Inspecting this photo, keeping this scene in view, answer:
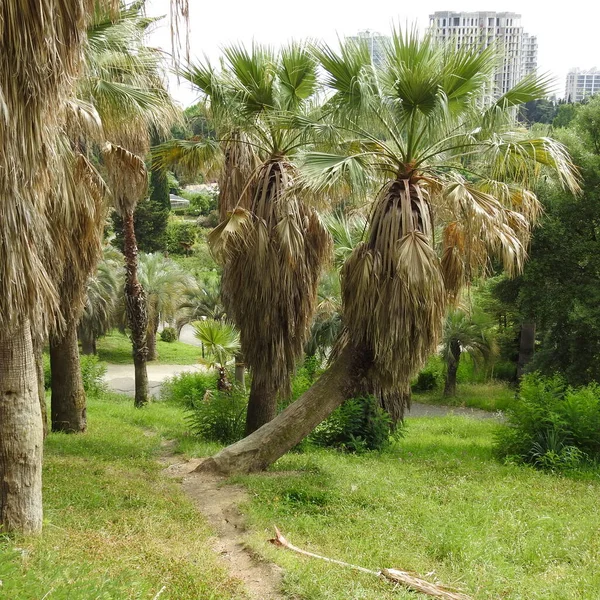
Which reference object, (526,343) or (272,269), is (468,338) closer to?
(526,343)

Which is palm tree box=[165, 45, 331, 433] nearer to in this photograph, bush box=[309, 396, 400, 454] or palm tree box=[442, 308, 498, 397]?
bush box=[309, 396, 400, 454]

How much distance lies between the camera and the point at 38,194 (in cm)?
516

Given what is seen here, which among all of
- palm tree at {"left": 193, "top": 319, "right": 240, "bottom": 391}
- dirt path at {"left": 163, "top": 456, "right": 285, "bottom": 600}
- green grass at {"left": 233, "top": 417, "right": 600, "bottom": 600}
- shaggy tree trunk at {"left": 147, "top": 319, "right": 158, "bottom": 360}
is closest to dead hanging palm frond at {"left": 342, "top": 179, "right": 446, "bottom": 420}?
green grass at {"left": 233, "top": 417, "right": 600, "bottom": 600}

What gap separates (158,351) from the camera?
31.8 m

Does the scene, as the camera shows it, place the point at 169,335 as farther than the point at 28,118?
Yes

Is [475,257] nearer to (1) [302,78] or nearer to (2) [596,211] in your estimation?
(1) [302,78]

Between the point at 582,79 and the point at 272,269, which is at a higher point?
the point at 582,79

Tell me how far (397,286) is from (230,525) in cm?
330

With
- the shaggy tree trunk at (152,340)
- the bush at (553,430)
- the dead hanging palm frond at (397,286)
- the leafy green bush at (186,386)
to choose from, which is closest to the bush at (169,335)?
the shaggy tree trunk at (152,340)

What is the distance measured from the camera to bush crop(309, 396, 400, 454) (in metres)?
11.7

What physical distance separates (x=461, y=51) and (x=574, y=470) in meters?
5.84

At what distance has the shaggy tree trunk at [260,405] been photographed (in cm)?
1105

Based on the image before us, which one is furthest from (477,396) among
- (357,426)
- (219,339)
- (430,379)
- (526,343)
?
(357,426)

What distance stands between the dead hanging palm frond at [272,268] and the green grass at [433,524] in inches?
66.3
